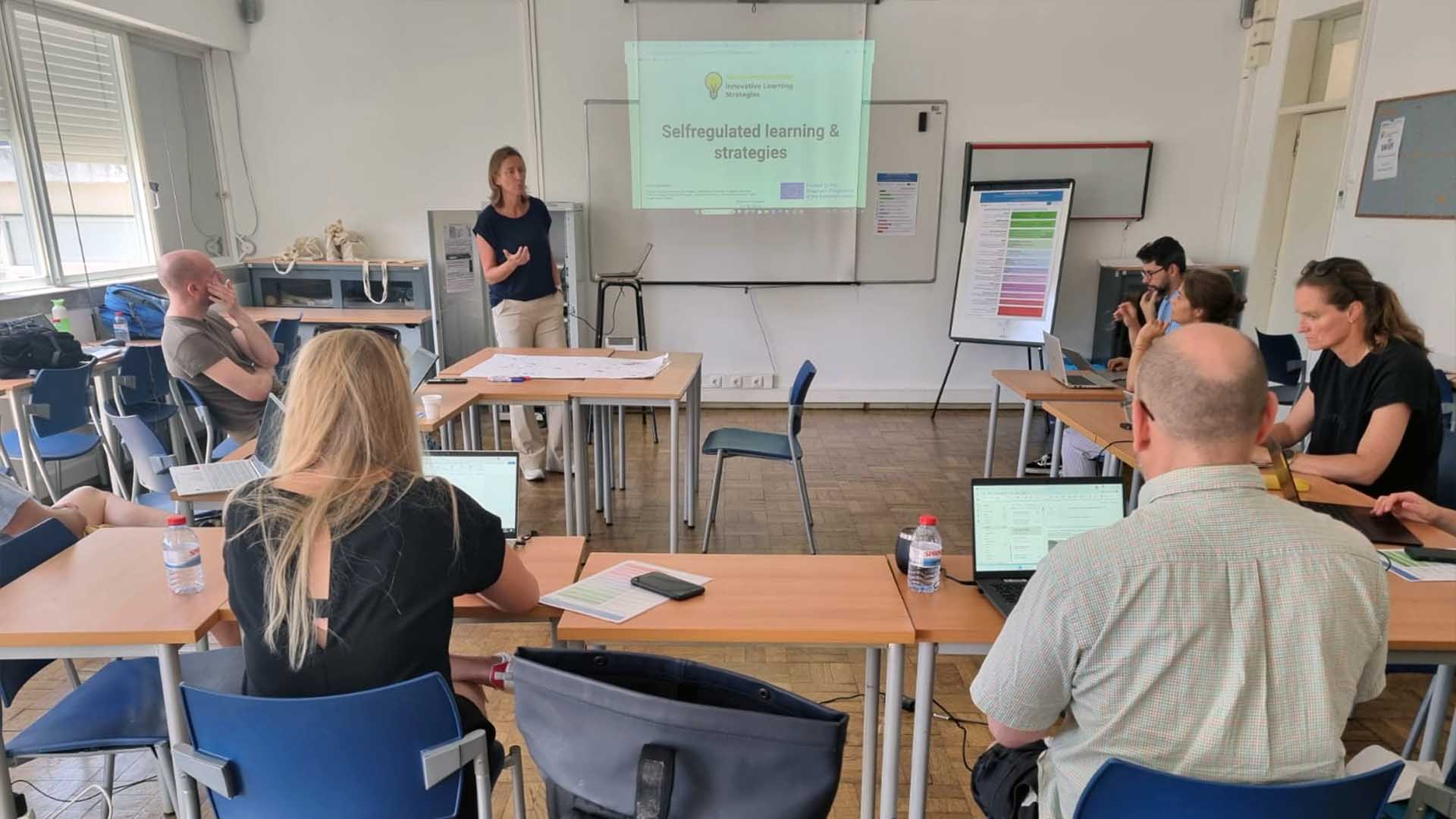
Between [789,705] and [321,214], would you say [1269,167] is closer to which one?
[789,705]

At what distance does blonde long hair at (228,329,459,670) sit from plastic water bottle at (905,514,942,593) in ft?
3.25

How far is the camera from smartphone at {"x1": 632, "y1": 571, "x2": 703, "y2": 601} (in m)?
1.73

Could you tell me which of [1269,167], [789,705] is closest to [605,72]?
[1269,167]

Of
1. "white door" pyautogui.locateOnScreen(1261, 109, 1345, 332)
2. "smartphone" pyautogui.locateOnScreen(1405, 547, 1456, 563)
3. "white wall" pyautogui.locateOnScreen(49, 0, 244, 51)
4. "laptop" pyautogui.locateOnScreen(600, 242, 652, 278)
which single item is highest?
"white wall" pyautogui.locateOnScreen(49, 0, 244, 51)

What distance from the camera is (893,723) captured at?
166 centimetres

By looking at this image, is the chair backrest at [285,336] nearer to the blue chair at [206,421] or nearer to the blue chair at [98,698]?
the blue chair at [206,421]

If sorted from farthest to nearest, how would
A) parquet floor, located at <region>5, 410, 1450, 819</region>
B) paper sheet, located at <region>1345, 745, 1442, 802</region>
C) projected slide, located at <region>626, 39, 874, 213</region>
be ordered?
projected slide, located at <region>626, 39, 874, 213</region>, parquet floor, located at <region>5, 410, 1450, 819</region>, paper sheet, located at <region>1345, 745, 1442, 802</region>

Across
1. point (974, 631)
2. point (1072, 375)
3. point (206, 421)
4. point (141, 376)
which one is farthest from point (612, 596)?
point (141, 376)

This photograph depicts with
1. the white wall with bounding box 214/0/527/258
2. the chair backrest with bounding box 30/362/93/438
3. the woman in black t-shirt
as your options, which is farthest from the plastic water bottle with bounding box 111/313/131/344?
the woman in black t-shirt

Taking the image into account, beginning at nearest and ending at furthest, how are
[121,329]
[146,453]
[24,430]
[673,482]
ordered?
[146,453] < [673,482] < [24,430] < [121,329]

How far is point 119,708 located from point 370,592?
2.85 ft

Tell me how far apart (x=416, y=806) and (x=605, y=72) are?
5.25 metres

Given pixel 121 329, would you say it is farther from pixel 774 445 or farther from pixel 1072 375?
pixel 1072 375

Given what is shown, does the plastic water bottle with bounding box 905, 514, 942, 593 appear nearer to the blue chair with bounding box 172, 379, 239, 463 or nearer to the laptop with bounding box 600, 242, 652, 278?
the blue chair with bounding box 172, 379, 239, 463
